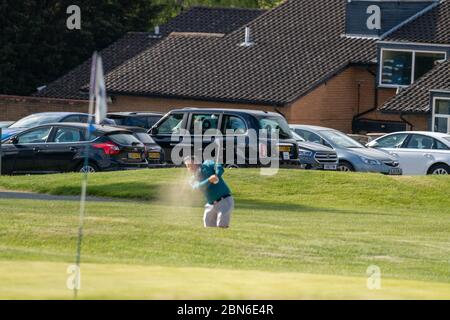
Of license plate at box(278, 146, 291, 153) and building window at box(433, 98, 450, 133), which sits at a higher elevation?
building window at box(433, 98, 450, 133)

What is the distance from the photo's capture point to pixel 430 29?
53.0m

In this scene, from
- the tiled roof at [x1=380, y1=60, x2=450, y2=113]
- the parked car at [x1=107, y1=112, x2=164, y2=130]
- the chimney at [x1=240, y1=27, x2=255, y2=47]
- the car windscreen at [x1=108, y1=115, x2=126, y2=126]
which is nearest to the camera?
the car windscreen at [x1=108, y1=115, x2=126, y2=126]

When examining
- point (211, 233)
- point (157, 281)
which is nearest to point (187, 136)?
point (211, 233)

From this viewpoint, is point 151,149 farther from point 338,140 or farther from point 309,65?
point 309,65

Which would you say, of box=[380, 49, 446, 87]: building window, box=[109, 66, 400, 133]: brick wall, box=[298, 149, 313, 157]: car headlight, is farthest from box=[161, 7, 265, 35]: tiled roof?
box=[298, 149, 313, 157]: car headlight

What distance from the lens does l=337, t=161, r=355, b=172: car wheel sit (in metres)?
35.0

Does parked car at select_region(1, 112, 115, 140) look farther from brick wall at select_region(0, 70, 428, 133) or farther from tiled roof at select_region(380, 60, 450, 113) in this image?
brick wall at select_region(0, 70, 428, 133)

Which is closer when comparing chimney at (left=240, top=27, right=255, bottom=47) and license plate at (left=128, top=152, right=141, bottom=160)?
license plate at (left=128, top=152, right=141, bottom=160)

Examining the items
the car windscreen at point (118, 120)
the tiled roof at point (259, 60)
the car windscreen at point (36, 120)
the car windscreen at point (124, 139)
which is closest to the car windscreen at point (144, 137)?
the car windscreen at point (124, 139)

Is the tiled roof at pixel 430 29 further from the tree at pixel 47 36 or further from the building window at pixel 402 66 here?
the tree at pixel 47 36

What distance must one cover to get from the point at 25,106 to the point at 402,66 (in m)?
14.3

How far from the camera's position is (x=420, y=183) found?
31188 mm
